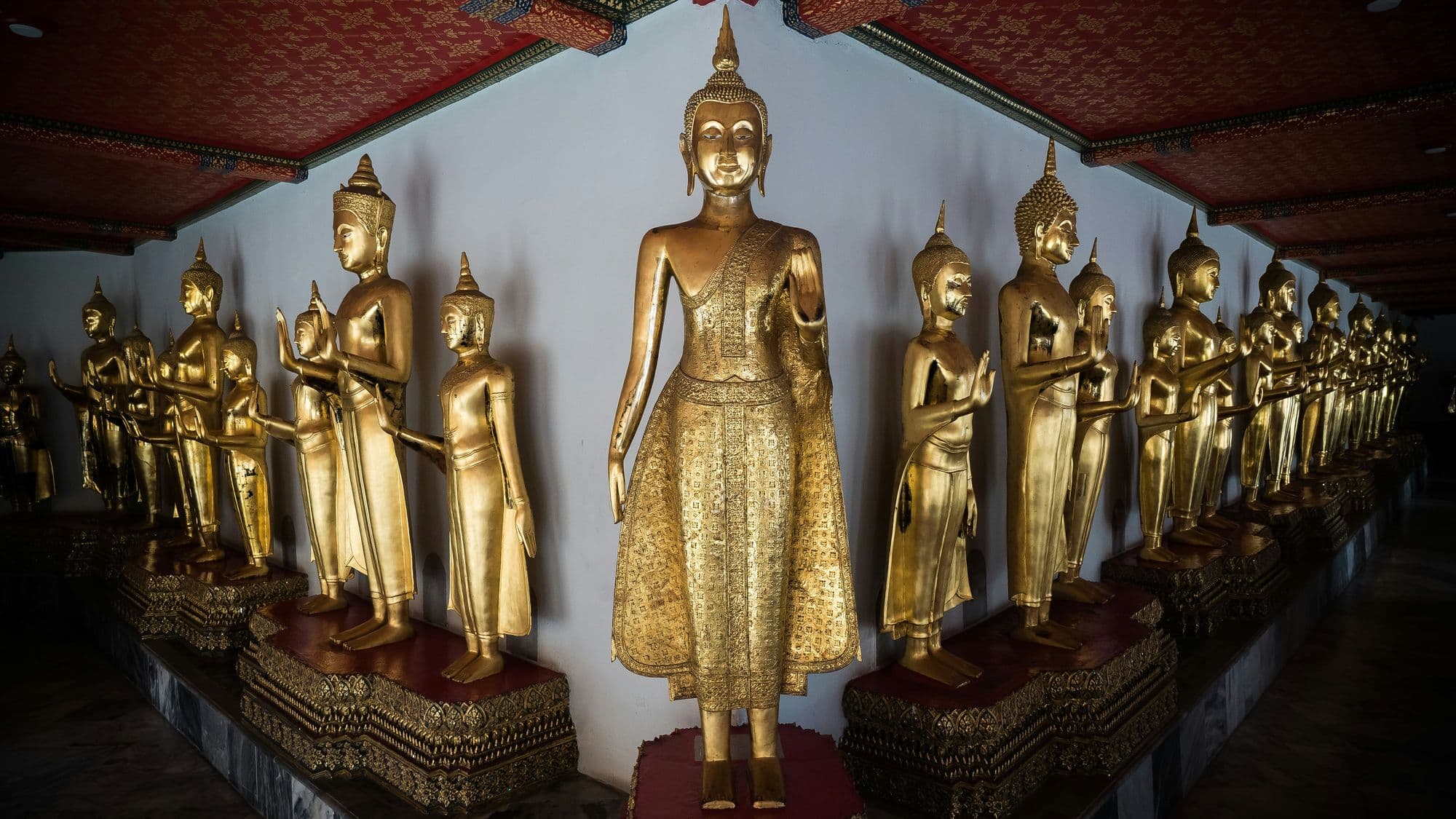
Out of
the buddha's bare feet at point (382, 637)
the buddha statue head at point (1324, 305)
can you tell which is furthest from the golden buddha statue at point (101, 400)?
the buddha statue head at point (1324, 305)

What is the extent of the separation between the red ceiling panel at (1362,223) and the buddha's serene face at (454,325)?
281 inches

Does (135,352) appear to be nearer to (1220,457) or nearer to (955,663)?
(955,663)

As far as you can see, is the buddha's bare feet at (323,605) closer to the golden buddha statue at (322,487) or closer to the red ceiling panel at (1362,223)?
the golden buddha statue at (322,487)

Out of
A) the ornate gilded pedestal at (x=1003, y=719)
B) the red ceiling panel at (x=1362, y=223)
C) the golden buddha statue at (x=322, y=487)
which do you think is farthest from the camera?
the red ceiling panel at (x=1362, y=223)

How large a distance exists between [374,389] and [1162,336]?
460cm

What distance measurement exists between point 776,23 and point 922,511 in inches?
75.8

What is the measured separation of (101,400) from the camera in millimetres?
7309

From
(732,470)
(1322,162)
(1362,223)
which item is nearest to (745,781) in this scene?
(732,470)

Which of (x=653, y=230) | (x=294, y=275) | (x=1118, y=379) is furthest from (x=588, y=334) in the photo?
(x=1118, y=379)

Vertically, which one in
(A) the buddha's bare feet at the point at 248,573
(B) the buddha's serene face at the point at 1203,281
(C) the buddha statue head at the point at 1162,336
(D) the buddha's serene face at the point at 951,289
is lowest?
(A) the buddha's bare feet at the point at 248,573

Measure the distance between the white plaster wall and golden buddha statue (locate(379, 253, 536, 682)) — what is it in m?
0.26

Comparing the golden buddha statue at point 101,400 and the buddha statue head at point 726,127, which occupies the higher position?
the buddha statue head at point 726,127

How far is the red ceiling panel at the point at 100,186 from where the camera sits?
18.5ft

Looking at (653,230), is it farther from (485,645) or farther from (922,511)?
(485,645)
